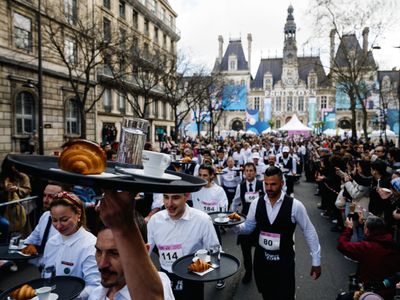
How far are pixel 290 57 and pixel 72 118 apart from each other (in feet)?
236

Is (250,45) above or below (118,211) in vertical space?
above

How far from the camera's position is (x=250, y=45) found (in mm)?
83812

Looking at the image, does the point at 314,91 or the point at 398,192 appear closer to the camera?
the point at 398,192

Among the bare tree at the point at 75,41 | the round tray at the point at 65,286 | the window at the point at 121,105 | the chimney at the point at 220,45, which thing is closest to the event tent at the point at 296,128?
the window at the point at 121,105

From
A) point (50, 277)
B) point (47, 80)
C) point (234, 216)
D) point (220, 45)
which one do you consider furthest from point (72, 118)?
point (220, 45)

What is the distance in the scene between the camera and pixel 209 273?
9.95 feet

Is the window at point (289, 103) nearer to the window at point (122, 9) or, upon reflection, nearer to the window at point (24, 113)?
the window at point (122, 9)

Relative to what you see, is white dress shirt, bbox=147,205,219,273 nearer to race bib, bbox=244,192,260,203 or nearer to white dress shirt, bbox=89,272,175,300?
white dress shirt, bbox=89,272,175,300

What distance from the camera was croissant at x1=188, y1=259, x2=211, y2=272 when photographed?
9.87 ft

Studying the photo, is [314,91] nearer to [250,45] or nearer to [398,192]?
[250,45]

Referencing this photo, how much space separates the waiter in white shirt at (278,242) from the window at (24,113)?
734 inches

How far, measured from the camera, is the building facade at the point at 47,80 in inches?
682

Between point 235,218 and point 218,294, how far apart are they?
1258 mm

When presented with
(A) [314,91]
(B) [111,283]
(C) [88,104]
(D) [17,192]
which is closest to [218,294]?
(B) [111,283]
